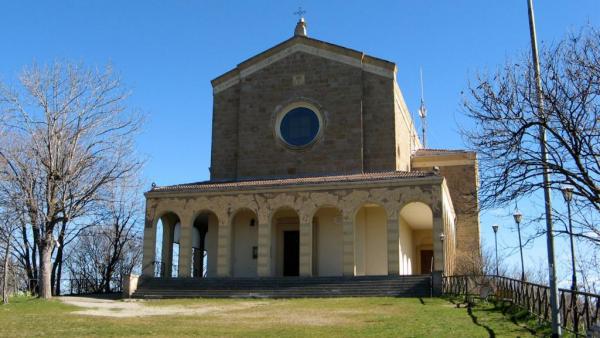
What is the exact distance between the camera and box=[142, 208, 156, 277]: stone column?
99.8 feet

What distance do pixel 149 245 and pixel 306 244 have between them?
779 cm

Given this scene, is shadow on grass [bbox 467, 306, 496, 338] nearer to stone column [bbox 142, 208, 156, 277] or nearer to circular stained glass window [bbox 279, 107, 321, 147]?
stone column [bbox 142, 208, 156, 277]

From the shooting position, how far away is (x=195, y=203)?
1228 inches

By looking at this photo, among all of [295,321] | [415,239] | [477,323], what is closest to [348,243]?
[415,239]

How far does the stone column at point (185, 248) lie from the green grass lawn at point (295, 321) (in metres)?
7.26

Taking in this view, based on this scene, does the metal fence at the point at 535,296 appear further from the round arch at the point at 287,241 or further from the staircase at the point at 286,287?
the round arch at the point at 287,241

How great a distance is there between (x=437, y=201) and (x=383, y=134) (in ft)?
22.1

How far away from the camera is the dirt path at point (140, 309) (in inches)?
784


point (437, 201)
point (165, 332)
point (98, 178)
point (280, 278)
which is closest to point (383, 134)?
point (437, 201)

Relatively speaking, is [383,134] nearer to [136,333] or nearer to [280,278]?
[280,278]

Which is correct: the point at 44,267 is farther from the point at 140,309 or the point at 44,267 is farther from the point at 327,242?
the point at 327,242

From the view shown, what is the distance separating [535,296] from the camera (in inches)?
620

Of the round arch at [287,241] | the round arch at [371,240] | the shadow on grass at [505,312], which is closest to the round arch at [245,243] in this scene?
the round arch at [287,241]

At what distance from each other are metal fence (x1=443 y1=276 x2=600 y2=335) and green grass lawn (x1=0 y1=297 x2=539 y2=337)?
0.66m
